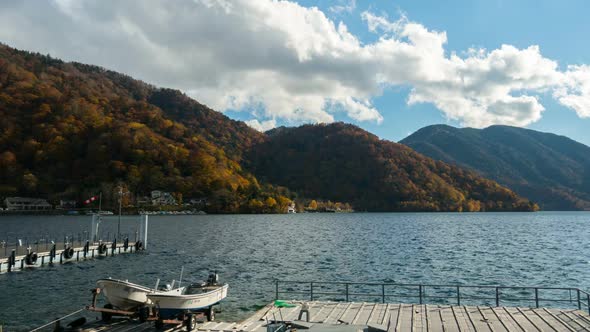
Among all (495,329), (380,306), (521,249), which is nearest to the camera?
(495,329)

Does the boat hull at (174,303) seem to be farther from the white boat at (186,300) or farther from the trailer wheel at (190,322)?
the trailer wheel at (190,322)

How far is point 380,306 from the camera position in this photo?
72.9 feet

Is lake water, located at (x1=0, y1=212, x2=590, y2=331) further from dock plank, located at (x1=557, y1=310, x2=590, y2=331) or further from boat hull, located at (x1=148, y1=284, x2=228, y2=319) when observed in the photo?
dock plank, located at (x1=557, y1=310, x2=590, y2=331)

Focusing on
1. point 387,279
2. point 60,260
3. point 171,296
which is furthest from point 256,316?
point 60,260

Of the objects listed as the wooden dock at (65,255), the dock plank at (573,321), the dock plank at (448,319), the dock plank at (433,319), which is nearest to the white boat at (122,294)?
the dock plank at (433,319)

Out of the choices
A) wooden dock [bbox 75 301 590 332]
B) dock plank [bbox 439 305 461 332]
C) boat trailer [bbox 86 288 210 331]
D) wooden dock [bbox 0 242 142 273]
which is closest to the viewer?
dock plank [bbox 439 305 461 332]

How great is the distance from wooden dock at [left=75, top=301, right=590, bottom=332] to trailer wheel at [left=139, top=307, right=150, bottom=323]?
0.22 meters

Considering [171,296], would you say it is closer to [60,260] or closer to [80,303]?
[80,303]

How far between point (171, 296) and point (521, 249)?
7407 centimetres

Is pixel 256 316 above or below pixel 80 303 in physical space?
above

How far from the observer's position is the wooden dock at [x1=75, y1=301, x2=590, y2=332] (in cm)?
1809

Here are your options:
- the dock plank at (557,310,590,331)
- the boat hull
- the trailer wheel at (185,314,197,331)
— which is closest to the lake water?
the boat hull

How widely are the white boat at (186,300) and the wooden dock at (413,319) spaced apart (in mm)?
1035

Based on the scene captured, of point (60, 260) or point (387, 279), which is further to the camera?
point (60, 260)
